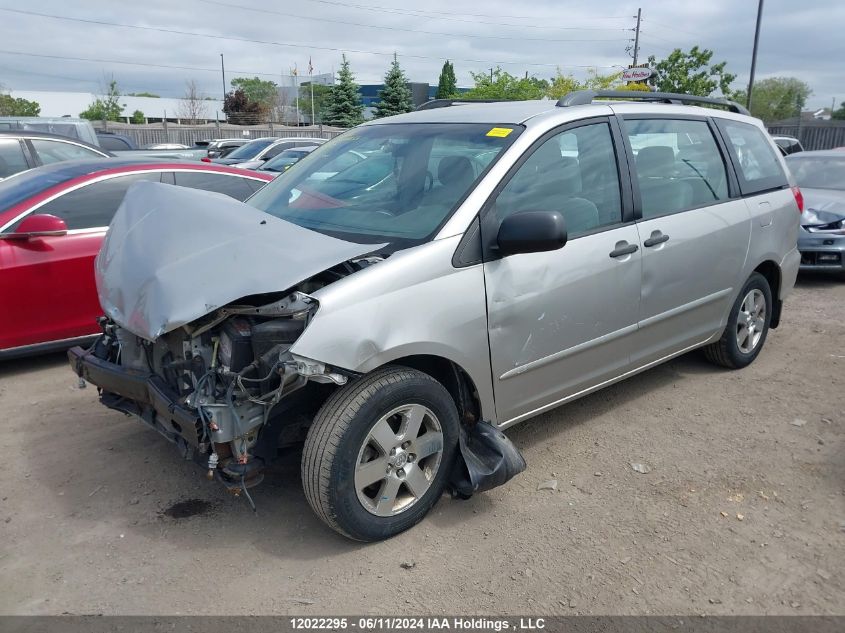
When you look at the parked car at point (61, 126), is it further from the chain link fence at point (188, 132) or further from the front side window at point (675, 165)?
the chain link fence at point (188, 132)

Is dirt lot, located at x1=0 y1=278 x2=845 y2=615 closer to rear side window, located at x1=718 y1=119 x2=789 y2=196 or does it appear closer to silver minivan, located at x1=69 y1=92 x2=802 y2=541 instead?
silver minivan, located at x1=69 y1=92 x2=802 y2=541

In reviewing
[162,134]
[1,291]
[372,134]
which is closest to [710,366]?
[372,134]

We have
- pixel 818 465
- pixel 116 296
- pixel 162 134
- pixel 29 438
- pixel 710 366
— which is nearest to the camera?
pixel 116 296

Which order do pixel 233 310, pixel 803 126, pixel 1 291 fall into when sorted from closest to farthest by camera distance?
1. pixel 233 310
2. pixel 1 291
3. pixel 803 126

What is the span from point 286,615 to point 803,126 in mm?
32536

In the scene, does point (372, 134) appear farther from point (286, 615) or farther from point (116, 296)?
point (286, 615)

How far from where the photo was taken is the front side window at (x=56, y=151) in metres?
8.27

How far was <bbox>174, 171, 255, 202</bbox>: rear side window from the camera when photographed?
6199 mm

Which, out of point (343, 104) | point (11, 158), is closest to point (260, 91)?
point (343, 104)

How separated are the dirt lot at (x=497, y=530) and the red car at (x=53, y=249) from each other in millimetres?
630

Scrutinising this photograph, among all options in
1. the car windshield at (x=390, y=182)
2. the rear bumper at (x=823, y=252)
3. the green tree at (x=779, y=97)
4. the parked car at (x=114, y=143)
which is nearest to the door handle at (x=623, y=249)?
the car windshield at (x=390, y=182)

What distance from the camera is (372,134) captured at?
4402 millimetres

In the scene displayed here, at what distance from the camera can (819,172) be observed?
9.96m

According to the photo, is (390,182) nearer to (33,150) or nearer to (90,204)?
(90,204)
